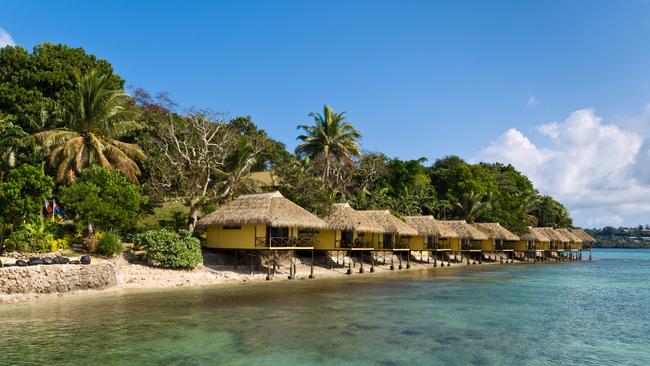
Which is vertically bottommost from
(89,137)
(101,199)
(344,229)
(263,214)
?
(344,229)

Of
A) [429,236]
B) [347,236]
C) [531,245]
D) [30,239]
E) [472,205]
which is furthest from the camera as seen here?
[531,245]

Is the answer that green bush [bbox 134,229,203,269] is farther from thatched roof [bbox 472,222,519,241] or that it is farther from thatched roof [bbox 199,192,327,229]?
thatched roof [bbox 472,222,519,241]

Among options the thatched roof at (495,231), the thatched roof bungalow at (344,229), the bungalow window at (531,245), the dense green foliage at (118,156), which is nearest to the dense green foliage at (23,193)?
the dense green foliage at (118,156)

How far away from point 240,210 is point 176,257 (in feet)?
13.5

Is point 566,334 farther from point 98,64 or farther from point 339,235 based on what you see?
point 98,64

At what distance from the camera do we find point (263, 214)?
924 inches

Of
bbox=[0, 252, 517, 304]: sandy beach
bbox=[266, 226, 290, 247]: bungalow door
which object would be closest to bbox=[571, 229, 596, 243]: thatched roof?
bbox=[0, 252, 517, 304]: sandy beach

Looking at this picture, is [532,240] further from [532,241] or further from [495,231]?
[495,231]

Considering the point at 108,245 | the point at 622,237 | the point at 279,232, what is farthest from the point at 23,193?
the point at 622,237

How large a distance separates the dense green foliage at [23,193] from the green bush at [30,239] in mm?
652

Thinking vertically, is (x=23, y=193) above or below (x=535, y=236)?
above

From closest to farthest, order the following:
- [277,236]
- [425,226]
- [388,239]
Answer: [277,236] < [388,239] < [425,226]

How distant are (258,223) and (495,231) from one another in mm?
29094

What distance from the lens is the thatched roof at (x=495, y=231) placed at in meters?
45.3
